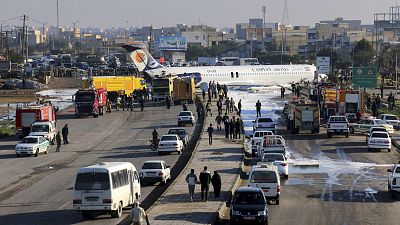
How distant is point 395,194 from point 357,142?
68.9 feet

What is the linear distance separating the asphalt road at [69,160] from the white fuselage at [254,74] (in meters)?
30.0

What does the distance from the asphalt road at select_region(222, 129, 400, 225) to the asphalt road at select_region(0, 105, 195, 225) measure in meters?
5.72

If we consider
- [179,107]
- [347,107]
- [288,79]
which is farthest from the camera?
[288,79]

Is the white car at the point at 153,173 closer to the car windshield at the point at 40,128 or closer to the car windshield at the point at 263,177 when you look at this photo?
the car windshield at the point at 263,177

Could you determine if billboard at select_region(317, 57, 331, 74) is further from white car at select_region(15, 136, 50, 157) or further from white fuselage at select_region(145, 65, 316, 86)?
white car at select_region(15, 136, 50, 157)

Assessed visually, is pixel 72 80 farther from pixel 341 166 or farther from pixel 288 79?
pixel 341 166

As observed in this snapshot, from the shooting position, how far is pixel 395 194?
31531mm

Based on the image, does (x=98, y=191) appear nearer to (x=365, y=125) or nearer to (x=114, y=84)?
(x=365, y=125)

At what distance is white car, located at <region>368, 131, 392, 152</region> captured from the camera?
47.2m

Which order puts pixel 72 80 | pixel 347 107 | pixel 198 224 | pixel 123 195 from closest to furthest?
1. pixel 198 224
2. pixel 123 195
3. pixel 347 107
4. pixel 72 80

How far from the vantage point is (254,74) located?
11144 centimetres

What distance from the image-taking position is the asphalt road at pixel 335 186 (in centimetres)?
2788

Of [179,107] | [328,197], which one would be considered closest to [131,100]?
[179,107]

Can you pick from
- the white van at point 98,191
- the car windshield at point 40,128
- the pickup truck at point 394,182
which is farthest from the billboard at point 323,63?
the white van at point 98,191
